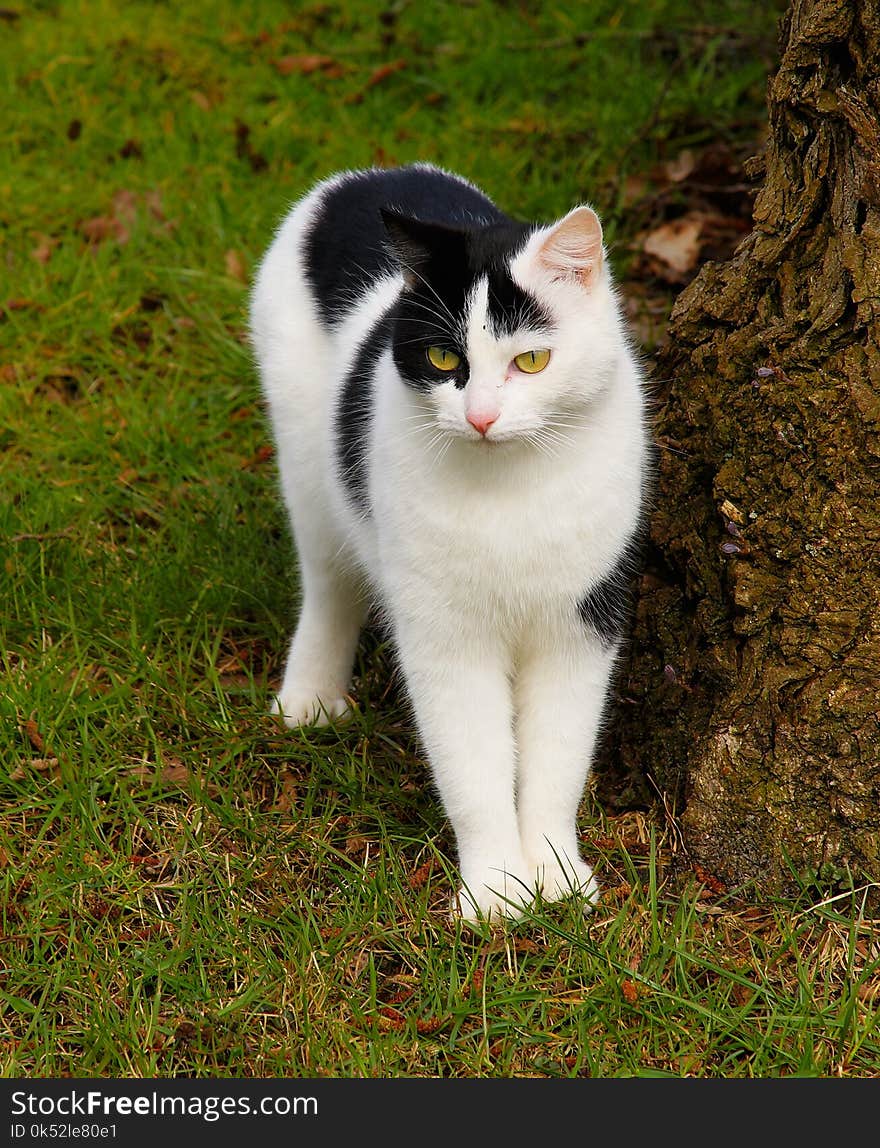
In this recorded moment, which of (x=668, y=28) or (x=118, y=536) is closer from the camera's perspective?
(x=118, y=536)

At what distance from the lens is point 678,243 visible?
15.0 feet

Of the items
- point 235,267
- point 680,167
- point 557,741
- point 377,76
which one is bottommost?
point 557,741

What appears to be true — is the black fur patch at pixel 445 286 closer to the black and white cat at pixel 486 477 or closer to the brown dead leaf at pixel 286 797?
the black and white cat at pixel 486 477

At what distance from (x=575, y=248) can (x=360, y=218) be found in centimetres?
94

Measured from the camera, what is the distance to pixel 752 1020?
2.44m

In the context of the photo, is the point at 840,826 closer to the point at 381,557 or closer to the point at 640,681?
the point at 640,681

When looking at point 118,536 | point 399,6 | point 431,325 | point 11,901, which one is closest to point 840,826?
point 431,325

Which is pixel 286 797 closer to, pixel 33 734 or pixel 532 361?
pixel 33 734

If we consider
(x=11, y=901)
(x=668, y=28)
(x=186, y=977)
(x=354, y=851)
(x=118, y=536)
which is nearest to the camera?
(x=186, y=977)

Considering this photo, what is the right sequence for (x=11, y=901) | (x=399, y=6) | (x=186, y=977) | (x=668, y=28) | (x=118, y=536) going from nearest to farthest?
(x=186, y=977), (x=11, y=901), (x=118, y=536), (x=668, y=28), (x=399, y=6)

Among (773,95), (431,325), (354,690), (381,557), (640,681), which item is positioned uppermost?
(773,95)

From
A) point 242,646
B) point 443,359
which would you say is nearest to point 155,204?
point 242,646

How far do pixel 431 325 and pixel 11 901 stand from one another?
1.48 m

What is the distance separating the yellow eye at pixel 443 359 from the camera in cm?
242
